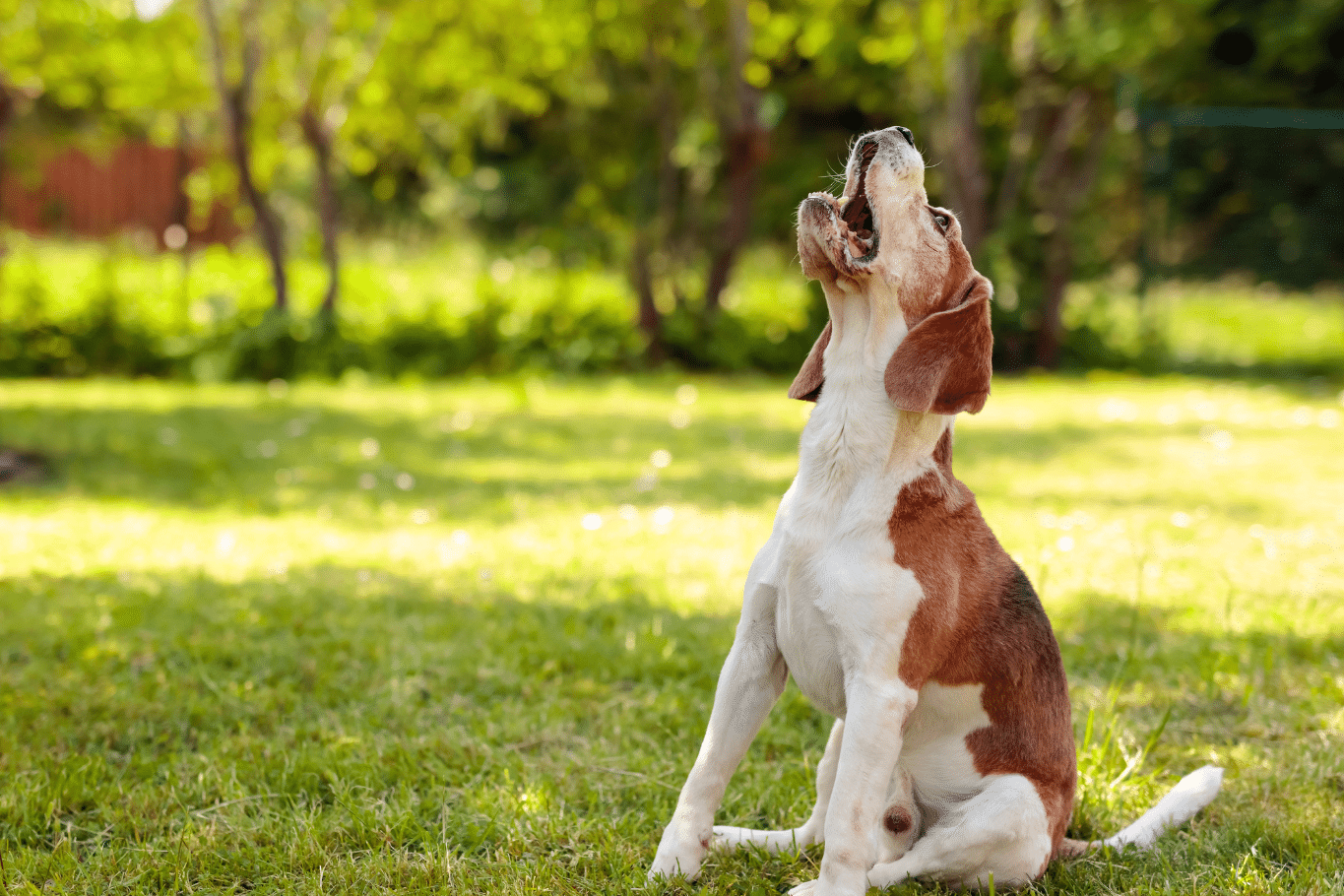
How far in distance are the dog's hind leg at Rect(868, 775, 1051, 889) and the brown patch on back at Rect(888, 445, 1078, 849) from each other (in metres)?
0.05

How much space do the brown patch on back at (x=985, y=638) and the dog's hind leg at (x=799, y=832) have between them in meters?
0.30

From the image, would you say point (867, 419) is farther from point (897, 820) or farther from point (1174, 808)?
point (1174, 808)

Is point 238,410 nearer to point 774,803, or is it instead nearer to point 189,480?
point 189,480

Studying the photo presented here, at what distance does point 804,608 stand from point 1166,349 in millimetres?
11522

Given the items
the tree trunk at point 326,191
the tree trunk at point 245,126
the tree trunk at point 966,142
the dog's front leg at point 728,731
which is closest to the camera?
the dog's front leg at point 728,731

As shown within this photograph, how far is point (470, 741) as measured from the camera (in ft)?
10.2

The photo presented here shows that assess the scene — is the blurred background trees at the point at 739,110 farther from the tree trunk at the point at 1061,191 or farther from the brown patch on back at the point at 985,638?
the brown patch on back at the point at 985,638

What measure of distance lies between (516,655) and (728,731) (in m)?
1.58

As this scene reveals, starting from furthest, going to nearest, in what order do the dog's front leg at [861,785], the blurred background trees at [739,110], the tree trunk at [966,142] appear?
the tree trunk at [966,142]
the blurred background trees at [739,110]
the dog's front leg at [861,785]

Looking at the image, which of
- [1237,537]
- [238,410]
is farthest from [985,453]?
[238,410]

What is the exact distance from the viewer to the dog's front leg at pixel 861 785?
6.89 feet

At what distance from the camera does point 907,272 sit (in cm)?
221

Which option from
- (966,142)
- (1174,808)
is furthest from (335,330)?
(1174,808)

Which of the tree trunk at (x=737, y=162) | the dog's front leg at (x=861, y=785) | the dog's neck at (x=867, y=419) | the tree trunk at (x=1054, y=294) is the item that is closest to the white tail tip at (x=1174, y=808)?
the dog's front leg at (x=861, y=785)
